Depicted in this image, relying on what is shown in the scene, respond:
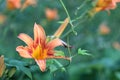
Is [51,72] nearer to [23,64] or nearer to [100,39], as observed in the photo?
[23,64]

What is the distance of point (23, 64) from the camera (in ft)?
4.77

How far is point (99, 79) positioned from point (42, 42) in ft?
4.76

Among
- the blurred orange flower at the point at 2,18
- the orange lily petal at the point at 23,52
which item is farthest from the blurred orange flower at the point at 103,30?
the orange lily petal at the point at 23,52

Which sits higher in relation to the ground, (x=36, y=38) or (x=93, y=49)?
(x=36, y=38)

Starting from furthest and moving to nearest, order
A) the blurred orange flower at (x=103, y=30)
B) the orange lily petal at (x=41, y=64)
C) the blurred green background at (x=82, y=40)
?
the blurred orange flower at (x=103, y=30) → the blurred green background at (x=82, y=40) → the orange lily petal at (x=41, y=64)

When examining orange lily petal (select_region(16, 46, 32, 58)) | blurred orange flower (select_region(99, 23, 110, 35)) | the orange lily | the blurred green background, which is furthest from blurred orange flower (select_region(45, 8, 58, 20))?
orange lily petal (select_region(16, 46, 32, 58))

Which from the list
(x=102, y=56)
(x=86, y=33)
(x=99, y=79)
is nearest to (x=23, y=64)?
(x=99, y=79)

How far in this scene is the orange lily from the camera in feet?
4.57

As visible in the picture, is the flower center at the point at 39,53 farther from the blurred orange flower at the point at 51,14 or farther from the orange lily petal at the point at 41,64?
the blurred orange flower at the point at 51,14

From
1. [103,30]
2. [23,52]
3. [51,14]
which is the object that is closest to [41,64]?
[23,52]

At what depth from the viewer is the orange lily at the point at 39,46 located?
4.57ft

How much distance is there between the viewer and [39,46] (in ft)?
4.91

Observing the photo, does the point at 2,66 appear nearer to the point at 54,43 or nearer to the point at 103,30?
the point at 54,43

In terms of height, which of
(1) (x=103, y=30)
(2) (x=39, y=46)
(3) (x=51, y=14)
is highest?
(2) (x=39, y=46)
